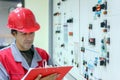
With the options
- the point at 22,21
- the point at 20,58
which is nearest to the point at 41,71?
the point at 20,58

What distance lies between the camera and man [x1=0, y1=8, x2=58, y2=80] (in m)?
1.64

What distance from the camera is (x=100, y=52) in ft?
5.94

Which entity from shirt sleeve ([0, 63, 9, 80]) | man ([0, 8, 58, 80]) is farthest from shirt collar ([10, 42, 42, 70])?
shirt sleeve ([0, 63, 9, 80])

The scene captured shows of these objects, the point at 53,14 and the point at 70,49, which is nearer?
the point at 70,49

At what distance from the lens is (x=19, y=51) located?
5.66 feet

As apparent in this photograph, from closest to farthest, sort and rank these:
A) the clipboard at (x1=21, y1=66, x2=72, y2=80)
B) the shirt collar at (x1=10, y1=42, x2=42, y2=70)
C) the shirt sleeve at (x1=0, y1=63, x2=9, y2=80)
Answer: the clipboard at (x1=21, y1=66, x2=72, y2=80) < the shirt sleeve at (x1=0, y1=63, x2=9, y2=80) < the shirt collar at (x1=10, y1=42, x2=42, y2=70)

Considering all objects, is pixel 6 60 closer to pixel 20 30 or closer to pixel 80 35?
pixel 20 30

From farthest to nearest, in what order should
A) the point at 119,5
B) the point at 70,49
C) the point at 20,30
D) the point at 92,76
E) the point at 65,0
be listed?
the point at 65,0
the point at 70,49
the point at 92,76
the point at 20,30
the point at 119,5

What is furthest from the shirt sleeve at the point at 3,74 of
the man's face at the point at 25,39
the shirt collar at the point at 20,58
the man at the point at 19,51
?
the man's face at the point at 25,39

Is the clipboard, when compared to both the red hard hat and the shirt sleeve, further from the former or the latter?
the red hard hat

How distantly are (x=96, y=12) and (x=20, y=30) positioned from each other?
2.21 ft

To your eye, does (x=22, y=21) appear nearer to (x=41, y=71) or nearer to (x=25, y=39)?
(x=25, y=39)

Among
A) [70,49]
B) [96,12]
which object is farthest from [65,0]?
[96,12]

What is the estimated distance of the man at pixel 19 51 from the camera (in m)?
1.64
